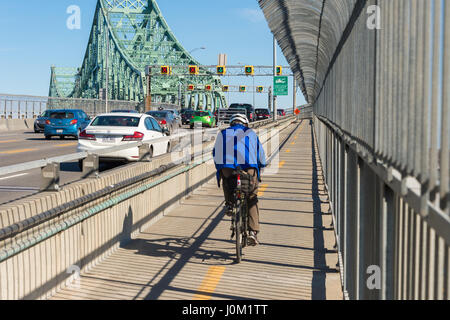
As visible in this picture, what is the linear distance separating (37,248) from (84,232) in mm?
1403

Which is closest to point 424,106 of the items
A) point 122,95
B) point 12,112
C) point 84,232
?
point 84,232

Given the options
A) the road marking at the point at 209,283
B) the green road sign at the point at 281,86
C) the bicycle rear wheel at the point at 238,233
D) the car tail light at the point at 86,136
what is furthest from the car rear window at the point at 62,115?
the green road sign at the point at 281,86

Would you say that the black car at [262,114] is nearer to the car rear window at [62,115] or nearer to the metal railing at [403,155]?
the car rear window at [62,115]

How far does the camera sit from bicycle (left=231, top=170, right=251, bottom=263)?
27.6 ft

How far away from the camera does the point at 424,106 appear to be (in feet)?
8.93

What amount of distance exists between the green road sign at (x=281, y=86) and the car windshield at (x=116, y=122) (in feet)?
157

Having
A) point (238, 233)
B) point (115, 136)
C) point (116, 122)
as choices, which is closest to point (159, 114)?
point (116, 122)

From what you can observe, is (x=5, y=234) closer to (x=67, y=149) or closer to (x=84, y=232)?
(x=84, y=232)

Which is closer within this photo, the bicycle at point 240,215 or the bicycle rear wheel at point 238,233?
the bicycle rear wheel at point 238,233

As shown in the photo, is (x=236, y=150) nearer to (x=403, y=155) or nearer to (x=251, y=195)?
(x=251, y=195)

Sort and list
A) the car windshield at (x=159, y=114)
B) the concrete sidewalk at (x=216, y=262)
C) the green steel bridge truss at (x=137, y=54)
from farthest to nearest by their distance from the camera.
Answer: the green steel bridge truss at (x=137, y=54)
the car windshield at (x=159, y=114)
the concrete sidewalk at (x=216, y=262)

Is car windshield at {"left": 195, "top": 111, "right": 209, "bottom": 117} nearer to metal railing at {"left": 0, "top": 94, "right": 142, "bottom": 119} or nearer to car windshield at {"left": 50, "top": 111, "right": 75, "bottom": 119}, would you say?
metal railing at {"left": 0, "top": 94, "right": 142, "bottom": 119}

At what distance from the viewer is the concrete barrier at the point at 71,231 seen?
239 inches

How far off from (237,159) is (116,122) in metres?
11.0
